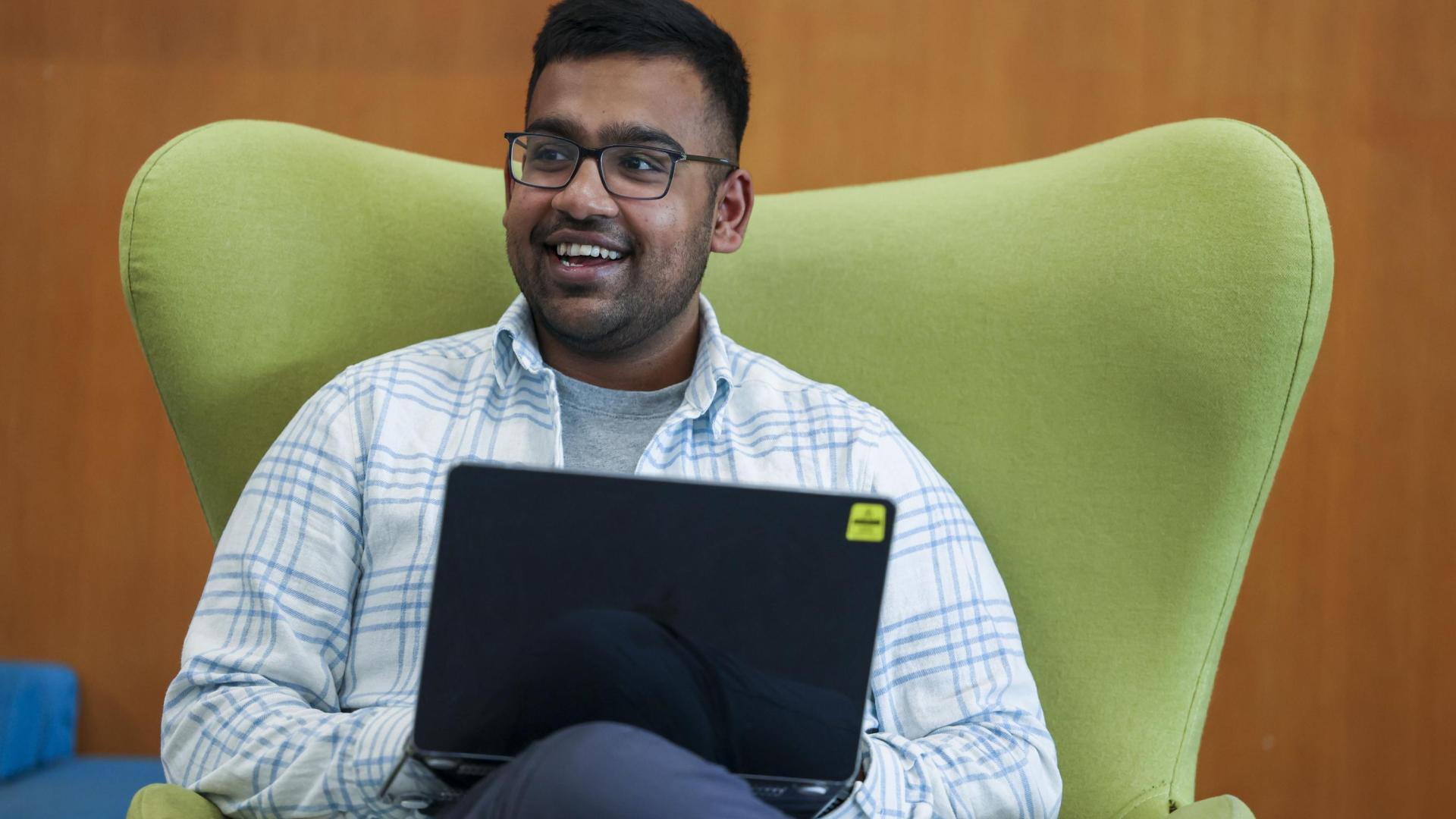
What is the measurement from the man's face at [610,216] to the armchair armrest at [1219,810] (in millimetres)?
631

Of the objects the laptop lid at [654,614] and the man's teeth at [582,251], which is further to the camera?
the man's teeth at [582,251]

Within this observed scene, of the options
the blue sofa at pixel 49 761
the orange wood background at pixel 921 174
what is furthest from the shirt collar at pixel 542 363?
the blue sofa at pixel 49 761

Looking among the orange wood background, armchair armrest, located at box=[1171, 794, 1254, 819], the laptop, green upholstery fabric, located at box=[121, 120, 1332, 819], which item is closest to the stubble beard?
green upholstery fabric, located at box=[121, 120, 1332, 819]

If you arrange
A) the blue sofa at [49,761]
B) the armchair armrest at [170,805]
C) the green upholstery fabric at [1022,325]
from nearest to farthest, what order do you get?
the armchair armrest at [170,805] < the green upholstery fabric at [1022,325] < the blue sofa at [49,761]

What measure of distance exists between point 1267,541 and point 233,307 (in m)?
1.48

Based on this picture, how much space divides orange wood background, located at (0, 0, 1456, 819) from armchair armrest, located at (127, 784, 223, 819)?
121 cm

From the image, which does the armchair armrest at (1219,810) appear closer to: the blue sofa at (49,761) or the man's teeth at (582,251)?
the man's teeth at (582,251)

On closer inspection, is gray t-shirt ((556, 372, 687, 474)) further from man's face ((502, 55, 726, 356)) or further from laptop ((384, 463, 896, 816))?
laptop ((384, 463, 896, 816))

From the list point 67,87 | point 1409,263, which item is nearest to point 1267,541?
point 1409,263

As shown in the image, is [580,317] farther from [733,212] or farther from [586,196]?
[733,212]

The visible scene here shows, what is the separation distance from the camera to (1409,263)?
186 cm

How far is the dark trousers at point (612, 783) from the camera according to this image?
2.25 ft

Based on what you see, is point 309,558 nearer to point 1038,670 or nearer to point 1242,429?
point 1038,670

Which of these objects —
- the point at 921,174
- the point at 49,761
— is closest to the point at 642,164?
the point at 921,174
